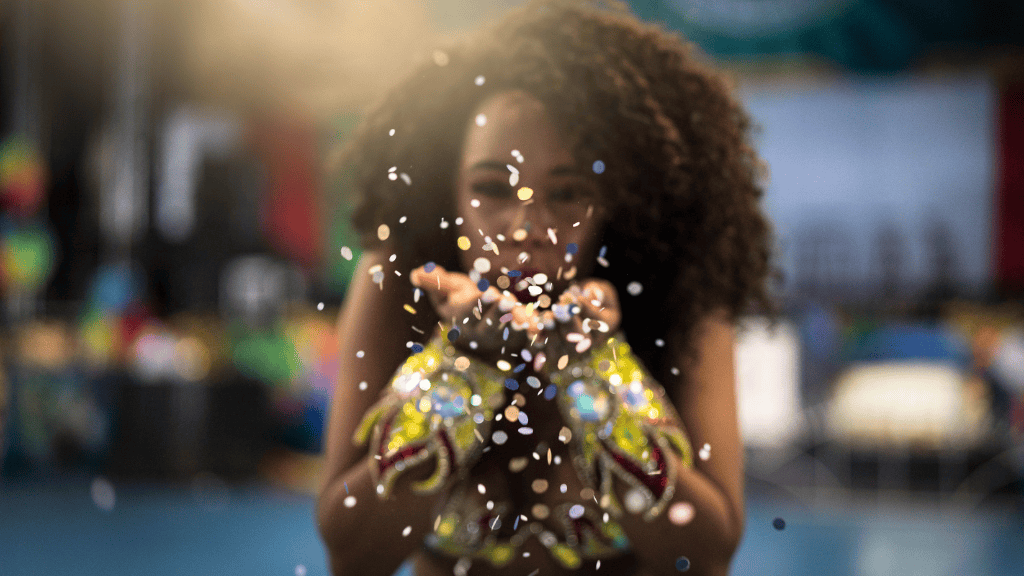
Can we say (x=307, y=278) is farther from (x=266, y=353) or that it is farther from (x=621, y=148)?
(x=621, y=148)

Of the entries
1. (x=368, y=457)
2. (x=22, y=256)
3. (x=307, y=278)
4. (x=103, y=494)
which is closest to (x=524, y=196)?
(x=368, y=457)

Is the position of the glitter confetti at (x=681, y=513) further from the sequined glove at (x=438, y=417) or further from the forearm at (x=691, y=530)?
the sequined glove at (x=438, y=417)

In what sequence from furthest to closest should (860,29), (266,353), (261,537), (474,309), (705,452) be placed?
(266,353)
(860,29)
(261,537)
(705,452)
(474,309)

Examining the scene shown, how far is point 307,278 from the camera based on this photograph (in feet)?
21.7

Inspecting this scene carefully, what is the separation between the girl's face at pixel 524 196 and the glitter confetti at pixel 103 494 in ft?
12.4

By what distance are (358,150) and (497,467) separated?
20.5 inches

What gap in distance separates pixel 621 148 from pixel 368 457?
0.54m

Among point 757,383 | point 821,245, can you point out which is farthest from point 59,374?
point 821,245

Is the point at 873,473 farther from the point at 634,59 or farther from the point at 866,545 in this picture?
the point at 634,59

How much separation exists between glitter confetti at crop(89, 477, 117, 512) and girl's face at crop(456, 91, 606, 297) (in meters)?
3.77

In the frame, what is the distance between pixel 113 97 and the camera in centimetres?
592

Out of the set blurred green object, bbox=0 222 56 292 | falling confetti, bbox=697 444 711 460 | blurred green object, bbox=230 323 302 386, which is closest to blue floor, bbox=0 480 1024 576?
blurred green object, bbox=230 323 302 386

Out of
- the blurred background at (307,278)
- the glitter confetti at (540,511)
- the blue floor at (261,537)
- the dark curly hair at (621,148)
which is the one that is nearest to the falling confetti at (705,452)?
the dark curly hair at (621,148)

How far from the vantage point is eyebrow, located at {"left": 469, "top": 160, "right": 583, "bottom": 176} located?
3.40 feet
